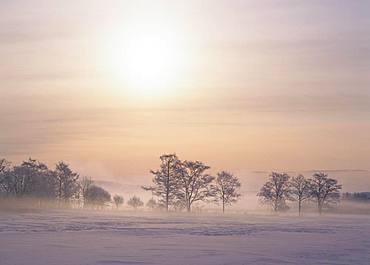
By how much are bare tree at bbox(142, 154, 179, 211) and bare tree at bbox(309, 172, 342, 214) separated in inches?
766

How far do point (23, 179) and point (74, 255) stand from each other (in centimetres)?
6505

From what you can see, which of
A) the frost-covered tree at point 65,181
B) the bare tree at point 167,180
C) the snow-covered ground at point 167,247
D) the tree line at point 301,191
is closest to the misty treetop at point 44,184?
the frost-covered tree at point 65,181

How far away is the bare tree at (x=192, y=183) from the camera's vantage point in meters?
81.1

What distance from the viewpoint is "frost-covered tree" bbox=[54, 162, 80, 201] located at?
88.3m

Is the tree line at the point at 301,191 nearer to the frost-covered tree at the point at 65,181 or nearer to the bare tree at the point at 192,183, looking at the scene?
the bare tree at the point at 192,183

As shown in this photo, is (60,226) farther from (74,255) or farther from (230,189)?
(230,189)

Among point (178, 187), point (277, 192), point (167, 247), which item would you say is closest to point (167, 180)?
point (178, 187)

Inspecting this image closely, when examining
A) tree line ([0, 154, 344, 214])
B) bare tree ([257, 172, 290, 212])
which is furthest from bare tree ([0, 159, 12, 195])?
bare tree ([257, 172, 290, 212])

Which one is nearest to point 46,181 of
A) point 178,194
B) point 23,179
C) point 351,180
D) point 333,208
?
point 23,179

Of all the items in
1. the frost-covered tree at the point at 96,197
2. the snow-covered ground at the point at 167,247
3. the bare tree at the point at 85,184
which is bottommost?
the snow-covered ground at the point at 167,247

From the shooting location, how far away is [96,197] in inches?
3708

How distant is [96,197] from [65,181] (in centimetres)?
675

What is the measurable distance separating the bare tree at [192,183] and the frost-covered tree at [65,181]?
1678cm

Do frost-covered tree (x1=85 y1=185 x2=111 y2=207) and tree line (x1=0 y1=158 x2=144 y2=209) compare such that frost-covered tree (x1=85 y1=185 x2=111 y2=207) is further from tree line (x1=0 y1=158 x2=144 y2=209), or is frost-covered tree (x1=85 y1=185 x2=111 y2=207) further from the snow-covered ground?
the snow-covered ground
